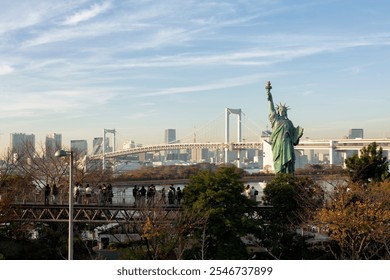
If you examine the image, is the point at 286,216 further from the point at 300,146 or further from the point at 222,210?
the point at 300,146

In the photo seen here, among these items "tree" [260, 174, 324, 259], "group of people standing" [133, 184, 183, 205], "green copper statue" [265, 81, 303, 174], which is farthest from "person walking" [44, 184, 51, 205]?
"green copper statue" [265, 81, 303, 174]

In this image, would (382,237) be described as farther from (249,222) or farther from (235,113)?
(235,113)

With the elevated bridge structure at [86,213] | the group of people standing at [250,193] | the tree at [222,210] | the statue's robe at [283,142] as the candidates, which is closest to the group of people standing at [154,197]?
the elevated bridge structure at [86,213]

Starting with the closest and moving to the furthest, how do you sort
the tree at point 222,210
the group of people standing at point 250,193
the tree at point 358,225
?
the tree at point 358,225 → the tree at point 222,210 → the group of people standing at point 250,193

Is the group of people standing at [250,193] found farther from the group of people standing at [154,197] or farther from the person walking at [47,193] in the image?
the person walking at [47,193]

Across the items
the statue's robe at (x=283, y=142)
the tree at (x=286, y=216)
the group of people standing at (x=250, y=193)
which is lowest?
the tree at (x=286, y=216)

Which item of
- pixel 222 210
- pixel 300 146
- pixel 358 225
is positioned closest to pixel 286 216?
pixel 222 210
